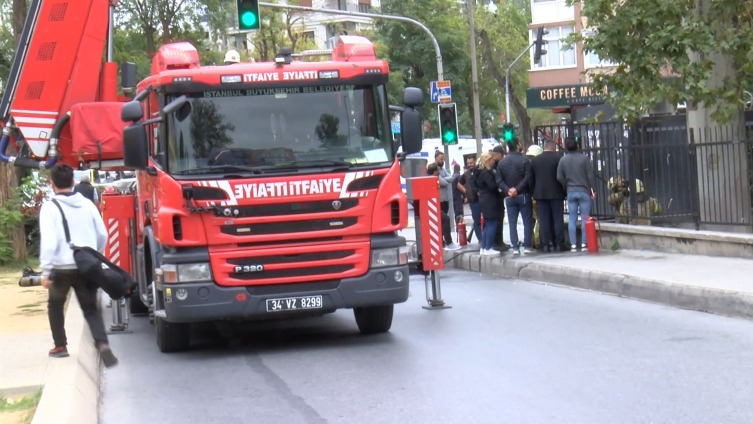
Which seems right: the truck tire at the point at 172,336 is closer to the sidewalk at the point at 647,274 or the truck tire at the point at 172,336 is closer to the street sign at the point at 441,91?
the sidewalk at the point at 647,274

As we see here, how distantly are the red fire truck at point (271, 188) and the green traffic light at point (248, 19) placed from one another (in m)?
7.60

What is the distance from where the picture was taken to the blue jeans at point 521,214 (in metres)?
17.5

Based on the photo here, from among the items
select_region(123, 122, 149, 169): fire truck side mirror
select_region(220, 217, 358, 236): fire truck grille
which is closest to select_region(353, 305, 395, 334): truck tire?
select_region(220, 217, 358, 236): fire truck grille

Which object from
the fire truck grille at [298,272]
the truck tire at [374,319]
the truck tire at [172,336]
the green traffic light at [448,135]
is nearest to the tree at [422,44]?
the green traffic light at [448,135]

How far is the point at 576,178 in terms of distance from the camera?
1684 centimetres

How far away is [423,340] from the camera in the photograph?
1075 centimetres

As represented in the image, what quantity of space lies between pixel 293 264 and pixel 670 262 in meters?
6.76

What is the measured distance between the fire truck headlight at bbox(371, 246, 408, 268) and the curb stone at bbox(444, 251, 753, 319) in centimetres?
372

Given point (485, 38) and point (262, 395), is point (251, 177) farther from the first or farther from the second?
point (485, 38)

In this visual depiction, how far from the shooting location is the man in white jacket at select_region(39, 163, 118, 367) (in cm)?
936

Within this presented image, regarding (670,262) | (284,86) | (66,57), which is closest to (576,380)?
(284,86)

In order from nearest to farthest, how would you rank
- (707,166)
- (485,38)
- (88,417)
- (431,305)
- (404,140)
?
1. (88,417)
2. (404,140)
3. (431,305)
4. (707,166)
5. (485,38)

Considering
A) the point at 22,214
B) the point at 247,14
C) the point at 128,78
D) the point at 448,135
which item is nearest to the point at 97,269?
the point at 128,78

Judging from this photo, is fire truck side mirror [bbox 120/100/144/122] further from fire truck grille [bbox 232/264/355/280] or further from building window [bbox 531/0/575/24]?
building window [bbox 531/0/575/24]
